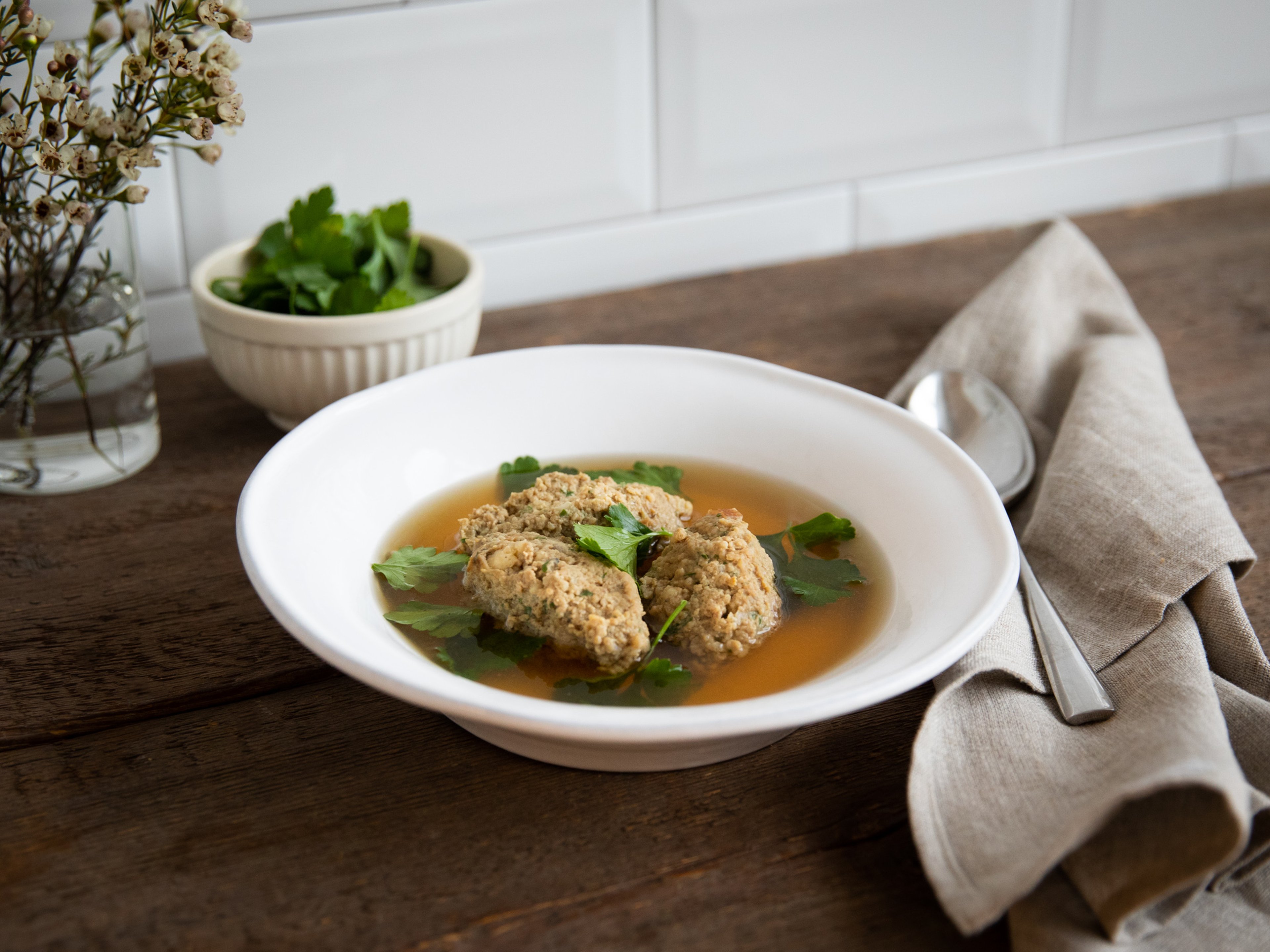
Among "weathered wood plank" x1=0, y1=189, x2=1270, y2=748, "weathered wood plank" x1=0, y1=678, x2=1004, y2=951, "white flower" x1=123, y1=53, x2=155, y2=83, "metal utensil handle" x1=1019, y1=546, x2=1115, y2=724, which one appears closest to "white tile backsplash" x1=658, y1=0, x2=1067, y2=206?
"weathered wood plank" x1=0, y1=189, x2=1270, y2=748

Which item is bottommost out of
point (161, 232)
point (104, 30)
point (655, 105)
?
point (161, 232)

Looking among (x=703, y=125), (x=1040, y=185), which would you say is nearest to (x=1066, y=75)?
(x=1040, y=185)

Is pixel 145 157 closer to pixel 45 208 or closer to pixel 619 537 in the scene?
pixel 45 208

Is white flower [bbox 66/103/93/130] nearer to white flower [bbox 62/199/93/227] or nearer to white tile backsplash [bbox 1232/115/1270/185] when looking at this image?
white flower [bbox 62/199/93/227]

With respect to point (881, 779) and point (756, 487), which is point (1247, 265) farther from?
point (881, 779)

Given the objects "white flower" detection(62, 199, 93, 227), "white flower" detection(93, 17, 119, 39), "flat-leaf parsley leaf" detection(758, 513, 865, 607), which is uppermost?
"white flower" detection(93, 17, 119, 39)

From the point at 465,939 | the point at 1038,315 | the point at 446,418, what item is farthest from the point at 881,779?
the point at 1038,315

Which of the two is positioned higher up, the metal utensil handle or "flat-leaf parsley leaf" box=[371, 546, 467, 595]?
"flat-leaf parsley leaf" box=[371, 546, 467, 595]
